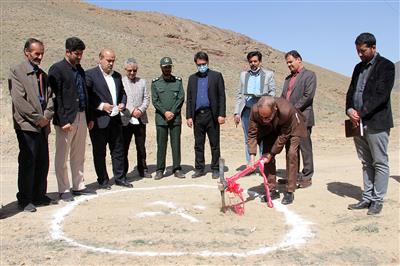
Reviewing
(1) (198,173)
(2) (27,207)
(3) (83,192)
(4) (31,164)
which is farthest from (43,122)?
(1) (198,173)

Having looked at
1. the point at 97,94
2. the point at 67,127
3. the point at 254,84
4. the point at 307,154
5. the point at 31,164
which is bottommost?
the point at 307,154

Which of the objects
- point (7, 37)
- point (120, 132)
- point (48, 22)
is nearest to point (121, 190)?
point (120, 132)

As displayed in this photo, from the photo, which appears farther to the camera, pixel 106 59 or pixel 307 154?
pixel 307 154

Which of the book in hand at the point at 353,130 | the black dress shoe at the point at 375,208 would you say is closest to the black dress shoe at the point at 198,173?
the book in hand at the point at 353,130

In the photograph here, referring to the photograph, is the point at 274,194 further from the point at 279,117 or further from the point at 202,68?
the point at 202,68

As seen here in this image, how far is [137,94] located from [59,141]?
1974 mm

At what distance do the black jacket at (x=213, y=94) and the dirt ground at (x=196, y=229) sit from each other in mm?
1235

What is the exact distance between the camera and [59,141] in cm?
686

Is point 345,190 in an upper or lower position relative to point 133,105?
lower

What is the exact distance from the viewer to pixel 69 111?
672 cm

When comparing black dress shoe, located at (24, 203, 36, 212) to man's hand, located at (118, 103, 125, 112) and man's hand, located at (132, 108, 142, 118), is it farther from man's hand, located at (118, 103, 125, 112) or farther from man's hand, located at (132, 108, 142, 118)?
man's hand, located at (132, 108, 142, 118)

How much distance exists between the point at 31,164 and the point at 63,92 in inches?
43.3

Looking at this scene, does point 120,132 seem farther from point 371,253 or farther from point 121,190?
point 371,253

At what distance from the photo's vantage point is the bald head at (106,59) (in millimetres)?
7449
